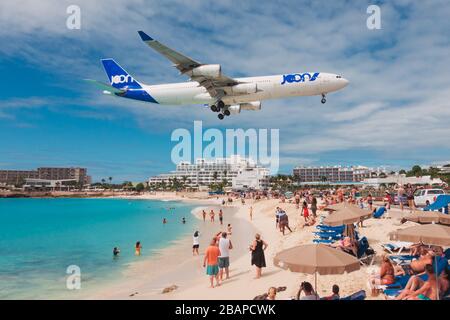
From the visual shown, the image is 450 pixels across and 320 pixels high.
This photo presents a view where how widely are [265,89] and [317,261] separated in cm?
2047

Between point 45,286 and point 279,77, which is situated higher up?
point 279,77

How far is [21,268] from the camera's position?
67.2 ft

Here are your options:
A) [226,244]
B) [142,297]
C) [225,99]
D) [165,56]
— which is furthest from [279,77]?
[142,297]

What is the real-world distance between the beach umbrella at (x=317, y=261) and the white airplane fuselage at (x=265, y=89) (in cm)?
2007

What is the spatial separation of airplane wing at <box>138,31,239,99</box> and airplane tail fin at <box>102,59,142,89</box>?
909cm

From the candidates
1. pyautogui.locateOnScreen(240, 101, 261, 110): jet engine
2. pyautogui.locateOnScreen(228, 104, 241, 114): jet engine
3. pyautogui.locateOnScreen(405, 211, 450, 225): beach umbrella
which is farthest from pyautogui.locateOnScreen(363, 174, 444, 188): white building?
pyautogui.locateOnScreen(405, 211, 450, 225): beach umbrella

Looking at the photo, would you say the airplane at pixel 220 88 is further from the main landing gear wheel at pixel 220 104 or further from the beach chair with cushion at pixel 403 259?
the beach chair with cushion at pixel 403 259

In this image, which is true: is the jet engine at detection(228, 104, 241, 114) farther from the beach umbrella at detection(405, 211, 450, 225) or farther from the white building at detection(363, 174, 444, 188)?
the white building at detection(363, 174, 444, 188)

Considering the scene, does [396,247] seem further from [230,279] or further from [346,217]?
[230,279]
